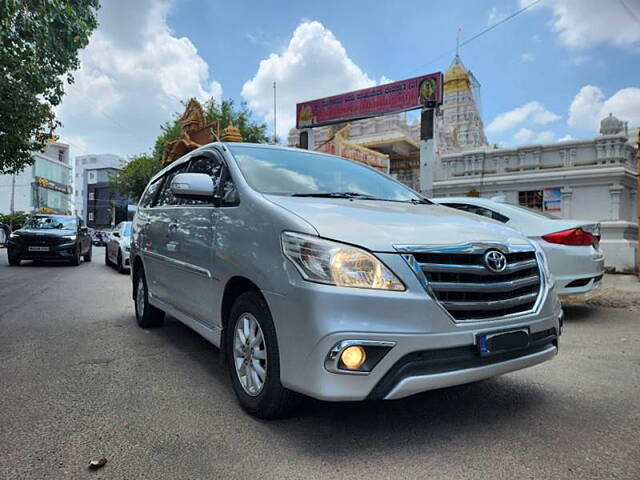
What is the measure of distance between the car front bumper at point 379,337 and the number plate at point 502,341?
59mm

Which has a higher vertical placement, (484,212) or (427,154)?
(427,154)

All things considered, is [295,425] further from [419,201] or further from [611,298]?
[611,298]

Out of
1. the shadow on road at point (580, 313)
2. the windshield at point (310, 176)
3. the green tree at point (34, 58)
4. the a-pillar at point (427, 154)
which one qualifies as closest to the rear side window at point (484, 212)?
the shadow on road at point (580, 313)

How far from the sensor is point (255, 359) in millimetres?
2734

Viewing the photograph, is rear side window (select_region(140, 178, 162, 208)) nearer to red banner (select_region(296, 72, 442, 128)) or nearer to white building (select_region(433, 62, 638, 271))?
white building (select_region(433, 62, 638, 271))

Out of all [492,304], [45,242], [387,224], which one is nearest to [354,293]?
[387,224]

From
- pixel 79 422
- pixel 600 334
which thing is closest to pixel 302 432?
pixel 79 422

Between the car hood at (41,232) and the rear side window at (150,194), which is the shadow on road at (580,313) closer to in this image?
the rear side window at (150,194)

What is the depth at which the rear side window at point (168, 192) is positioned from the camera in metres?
4.48

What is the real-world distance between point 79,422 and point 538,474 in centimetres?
243

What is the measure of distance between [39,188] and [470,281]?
60194 mm

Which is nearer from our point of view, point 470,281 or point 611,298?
point 470,281

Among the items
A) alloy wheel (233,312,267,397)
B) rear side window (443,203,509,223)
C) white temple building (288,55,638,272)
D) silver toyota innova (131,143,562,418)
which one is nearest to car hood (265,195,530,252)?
silver toyota innova (131,143,562,418)

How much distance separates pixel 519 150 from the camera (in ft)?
46.1
